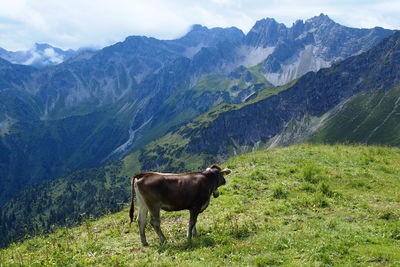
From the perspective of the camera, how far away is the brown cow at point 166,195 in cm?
1452

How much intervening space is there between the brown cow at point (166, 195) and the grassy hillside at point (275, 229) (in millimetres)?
1114

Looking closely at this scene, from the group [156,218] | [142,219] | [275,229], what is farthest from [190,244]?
[275,229]

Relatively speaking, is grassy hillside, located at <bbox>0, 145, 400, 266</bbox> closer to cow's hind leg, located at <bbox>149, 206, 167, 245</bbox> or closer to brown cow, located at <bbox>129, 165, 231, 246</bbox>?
cow's hind leg, located at <bbox>149, 206, 167, 245</bbox>

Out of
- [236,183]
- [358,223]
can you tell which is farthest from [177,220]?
[358,223]

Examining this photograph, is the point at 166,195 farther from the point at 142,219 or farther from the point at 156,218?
the point at 142,219

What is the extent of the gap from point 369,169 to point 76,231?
22.2 metres

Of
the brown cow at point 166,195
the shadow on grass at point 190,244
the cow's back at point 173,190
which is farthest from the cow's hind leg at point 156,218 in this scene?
the shadow on grass at point 190,244

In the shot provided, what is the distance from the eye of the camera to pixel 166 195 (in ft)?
47.8

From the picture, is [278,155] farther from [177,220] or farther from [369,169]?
[177,220]

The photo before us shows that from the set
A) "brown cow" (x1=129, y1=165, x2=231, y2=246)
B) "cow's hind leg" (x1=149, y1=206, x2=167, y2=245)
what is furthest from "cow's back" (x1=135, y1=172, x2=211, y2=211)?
"cow's hind leg" (x1=149, y1=206, x2=167, y2=245)

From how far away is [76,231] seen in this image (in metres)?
20.5

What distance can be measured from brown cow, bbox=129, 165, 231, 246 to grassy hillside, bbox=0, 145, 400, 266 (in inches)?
43.9

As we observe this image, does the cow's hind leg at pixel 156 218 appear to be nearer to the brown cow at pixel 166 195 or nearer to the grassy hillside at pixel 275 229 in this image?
the brown cow at pixel 166 195

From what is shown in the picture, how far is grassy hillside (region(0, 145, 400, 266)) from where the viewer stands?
12.4 meters
